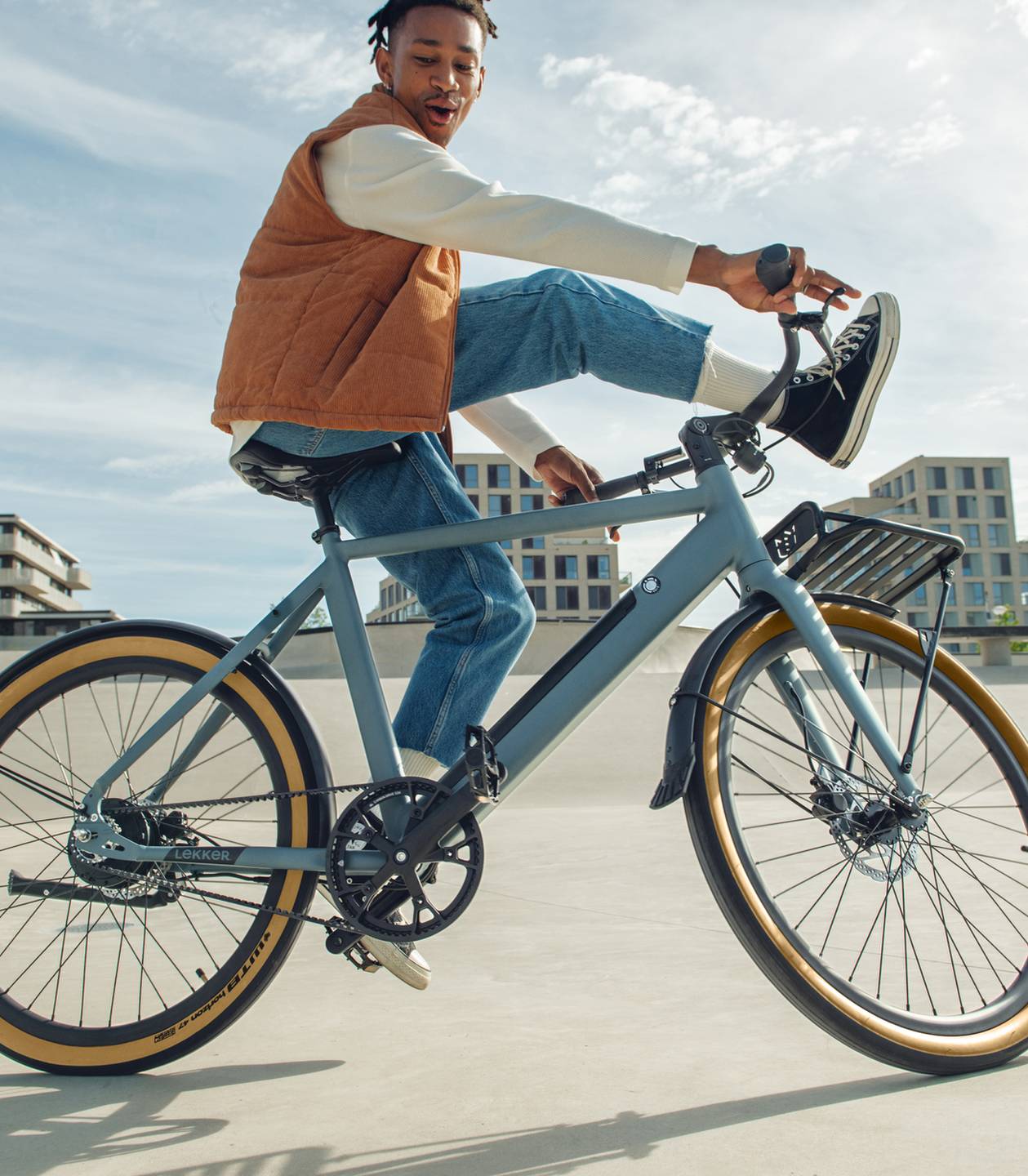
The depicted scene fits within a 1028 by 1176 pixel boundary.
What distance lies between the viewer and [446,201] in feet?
5.96

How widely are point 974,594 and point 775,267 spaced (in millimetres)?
92942

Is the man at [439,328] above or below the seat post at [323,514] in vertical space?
above

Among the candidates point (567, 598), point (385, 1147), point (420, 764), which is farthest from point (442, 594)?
point (567, 598)

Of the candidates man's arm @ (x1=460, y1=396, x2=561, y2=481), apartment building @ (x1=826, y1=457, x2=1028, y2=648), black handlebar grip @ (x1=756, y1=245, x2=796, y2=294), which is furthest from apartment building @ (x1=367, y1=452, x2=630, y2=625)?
black handlebar grip @ (x1=756, y1=245, x2=796, y2=294)

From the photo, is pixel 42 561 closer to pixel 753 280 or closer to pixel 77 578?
pixel 77 578

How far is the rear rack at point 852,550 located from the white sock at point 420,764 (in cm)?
81

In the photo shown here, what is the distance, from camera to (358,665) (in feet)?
6.46

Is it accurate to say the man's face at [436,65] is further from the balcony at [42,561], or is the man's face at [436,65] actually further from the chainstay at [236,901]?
the balcony at [42,561]

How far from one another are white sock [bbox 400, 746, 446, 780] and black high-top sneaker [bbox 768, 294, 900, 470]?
99 cm

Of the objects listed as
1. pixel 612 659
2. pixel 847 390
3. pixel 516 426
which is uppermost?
pixel 516 426

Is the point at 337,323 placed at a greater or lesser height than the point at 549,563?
lesser

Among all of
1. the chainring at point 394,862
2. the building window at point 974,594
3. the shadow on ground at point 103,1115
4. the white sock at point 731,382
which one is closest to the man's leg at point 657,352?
the white sock at point 731,382

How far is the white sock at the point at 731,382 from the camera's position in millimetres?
1908

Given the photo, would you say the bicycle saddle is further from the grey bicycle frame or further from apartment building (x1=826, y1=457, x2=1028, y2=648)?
apartment building (x1=826, y1=457, x2=1028, y2=648)
